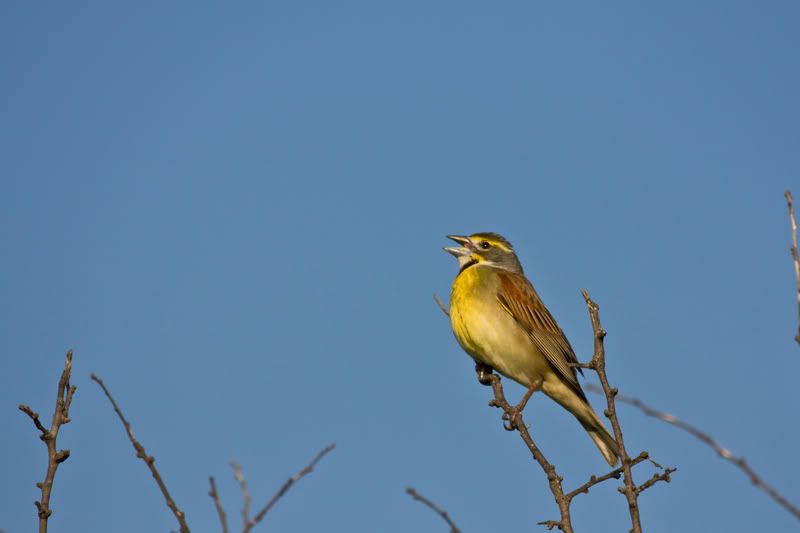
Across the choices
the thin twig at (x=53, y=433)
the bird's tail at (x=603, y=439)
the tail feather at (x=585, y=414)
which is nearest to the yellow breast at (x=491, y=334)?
the tail feather at (x=585, y=414)

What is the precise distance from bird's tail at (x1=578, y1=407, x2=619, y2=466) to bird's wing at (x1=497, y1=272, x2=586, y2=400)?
0.28 m

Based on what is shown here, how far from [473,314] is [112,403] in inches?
189

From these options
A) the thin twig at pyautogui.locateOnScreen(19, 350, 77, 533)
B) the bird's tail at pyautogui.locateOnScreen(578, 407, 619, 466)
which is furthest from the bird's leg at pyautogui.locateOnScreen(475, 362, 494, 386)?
the thin twig at pyautogui.locateOnScreen(19, 350, 77, 533)

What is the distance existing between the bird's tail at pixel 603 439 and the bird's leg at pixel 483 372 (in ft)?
3.06

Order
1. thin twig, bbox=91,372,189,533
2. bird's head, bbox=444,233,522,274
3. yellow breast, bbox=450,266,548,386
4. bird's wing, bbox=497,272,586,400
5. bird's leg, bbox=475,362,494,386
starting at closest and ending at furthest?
thin twig, bbox=91,372,189,533
yellow breast, bbox=450,266,548,386
bird's leg, bbox=475,362,494,386
bird's wing, bbox=497,272,586,400
bird's head, bbox=444,233,522,274

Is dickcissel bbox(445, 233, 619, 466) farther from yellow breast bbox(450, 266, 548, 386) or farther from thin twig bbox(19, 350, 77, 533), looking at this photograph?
thin twig bbox(19, 350, 77, 533)

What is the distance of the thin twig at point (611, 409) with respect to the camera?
4.02m

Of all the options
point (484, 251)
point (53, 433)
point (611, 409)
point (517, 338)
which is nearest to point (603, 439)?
point (517, 338)

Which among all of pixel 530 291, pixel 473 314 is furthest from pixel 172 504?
pixel 530 291

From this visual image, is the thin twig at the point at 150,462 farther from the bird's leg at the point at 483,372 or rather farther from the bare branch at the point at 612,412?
the bird's leg at the point at 483,372

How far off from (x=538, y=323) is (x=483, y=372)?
72 cm

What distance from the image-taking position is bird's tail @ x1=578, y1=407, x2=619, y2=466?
799 centimetres

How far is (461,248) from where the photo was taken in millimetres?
9125

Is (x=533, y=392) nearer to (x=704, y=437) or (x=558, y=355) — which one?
(x=558, y=355)
